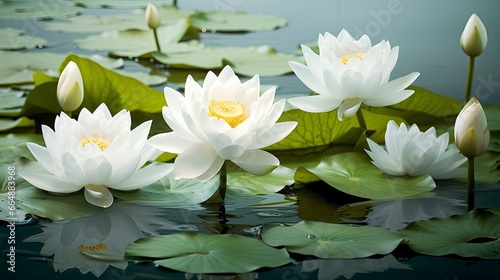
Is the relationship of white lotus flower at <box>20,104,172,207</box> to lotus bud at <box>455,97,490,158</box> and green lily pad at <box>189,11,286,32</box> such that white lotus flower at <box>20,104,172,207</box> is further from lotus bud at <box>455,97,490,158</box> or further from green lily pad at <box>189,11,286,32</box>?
green lily pad at <box>189,11,286,32</box>

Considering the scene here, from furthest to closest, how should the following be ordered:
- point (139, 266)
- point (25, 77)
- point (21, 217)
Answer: point (25, 77)
point (21, 217)
point (139, 266)

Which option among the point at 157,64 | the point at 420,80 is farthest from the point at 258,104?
the point at 157,64

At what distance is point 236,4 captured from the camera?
11.3 feet

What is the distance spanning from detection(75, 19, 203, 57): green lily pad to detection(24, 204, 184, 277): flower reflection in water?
1.26 m

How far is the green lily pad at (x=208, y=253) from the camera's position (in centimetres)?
104

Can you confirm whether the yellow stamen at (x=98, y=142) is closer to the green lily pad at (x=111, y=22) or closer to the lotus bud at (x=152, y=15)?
the lotus bud at (x=152, y=15)

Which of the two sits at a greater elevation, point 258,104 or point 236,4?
point 258,104

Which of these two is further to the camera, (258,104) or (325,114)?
(325,114)

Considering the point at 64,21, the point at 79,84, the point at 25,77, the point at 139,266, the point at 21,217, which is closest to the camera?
the point at 139,266

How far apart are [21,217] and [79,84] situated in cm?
33

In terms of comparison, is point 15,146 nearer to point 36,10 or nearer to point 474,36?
point 474,36

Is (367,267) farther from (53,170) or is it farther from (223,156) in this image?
(53,170)

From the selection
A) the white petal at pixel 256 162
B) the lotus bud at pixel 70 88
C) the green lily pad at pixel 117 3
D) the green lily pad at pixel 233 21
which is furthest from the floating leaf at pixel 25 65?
the green lily pad at pixel 117 3

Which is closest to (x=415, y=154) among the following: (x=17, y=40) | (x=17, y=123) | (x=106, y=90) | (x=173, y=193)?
(x=173, y=193)
